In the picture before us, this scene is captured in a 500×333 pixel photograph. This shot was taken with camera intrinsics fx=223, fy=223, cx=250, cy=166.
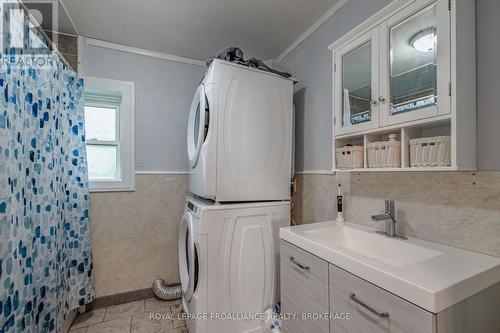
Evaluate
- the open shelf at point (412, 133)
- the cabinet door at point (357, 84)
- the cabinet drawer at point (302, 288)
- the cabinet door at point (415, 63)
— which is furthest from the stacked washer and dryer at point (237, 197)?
the cabinet door at point (415, 63)

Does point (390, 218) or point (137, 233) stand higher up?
point (390, 218)

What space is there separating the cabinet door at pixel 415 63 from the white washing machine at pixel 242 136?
78 centimetres

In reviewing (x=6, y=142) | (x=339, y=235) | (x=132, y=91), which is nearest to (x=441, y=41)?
(x=339, y=235)

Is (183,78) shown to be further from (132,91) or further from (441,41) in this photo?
(441,41)

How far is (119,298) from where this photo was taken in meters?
2.09

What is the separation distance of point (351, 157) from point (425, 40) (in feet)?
1.95

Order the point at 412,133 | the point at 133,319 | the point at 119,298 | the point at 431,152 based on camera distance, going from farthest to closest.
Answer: the point at 119,298 → the point at 133,319 → the point at 412,133 → the point at 431,152

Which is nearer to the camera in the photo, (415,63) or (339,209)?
(415,63)

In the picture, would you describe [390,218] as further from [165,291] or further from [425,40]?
[165,291]

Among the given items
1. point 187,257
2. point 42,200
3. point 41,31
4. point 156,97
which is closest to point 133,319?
point 187,257

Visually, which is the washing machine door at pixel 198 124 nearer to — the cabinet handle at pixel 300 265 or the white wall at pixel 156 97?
the white wall at pixel 156 97

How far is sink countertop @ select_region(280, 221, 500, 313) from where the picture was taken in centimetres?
64

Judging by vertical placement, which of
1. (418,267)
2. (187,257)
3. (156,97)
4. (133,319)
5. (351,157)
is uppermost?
(156,97)

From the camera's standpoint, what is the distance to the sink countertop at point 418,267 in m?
0.64
